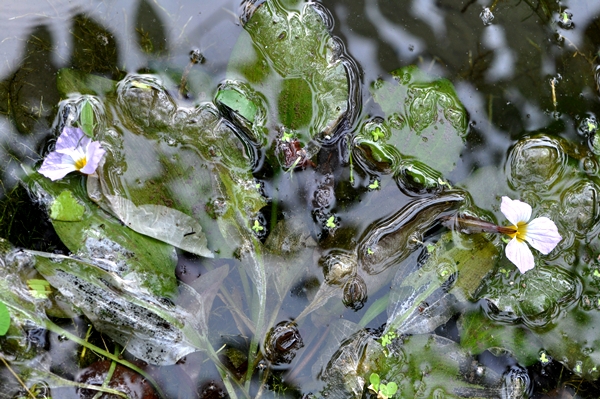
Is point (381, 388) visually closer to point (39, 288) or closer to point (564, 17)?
point (39, 288)

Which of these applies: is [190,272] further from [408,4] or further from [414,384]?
[408,4]

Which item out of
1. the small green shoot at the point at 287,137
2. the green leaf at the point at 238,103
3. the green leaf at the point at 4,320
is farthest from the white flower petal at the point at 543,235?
the green leaf at the point at 4,320

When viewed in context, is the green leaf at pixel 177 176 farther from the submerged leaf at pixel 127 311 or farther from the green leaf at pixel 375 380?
the green leaf at pixel 375 380

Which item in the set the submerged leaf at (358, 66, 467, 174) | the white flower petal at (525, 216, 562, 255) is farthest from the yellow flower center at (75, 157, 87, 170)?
the white flower petal at (525, 216, 562, 255)

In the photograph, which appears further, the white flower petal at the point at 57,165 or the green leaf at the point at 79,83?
the green leaf at the point at 79,83

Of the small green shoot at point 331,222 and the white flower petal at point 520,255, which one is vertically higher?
the small green shoot at point 331,222
